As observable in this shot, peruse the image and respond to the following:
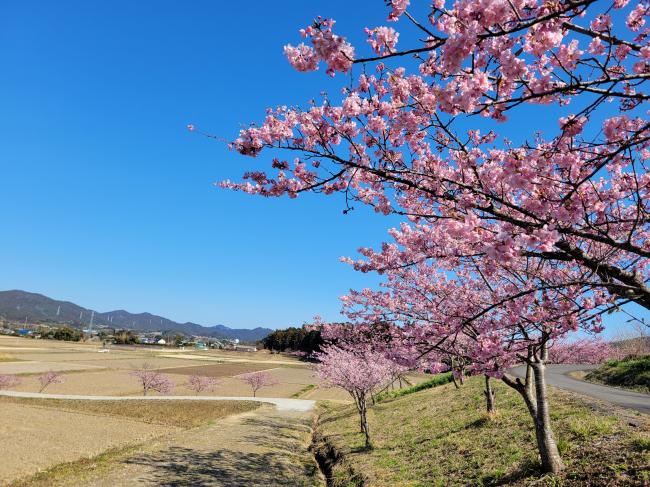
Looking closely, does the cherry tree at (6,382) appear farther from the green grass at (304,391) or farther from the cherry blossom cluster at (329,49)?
the cherry blossom cluster at (329,49)

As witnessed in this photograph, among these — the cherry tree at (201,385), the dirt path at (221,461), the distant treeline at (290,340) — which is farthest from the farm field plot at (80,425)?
the distant treeline at (290,340)

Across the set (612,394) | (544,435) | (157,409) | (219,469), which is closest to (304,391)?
(157,409)

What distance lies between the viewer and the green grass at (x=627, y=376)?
24.7 meters

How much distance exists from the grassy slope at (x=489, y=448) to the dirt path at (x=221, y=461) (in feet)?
5.99

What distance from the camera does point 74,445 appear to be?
1962 centimetres

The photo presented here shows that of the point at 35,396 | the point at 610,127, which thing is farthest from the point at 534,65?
the point at 35,396

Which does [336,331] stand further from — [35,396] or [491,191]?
[35,396]

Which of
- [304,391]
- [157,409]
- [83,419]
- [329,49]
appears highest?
[329,49]

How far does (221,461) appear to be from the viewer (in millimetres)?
17625

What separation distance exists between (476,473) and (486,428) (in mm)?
4257

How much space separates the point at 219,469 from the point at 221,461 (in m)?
1.30

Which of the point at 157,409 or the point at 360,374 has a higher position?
the point at 360,374

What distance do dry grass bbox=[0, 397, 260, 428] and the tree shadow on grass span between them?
8.85 metres

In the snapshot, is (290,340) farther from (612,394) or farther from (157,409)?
(612,394)
